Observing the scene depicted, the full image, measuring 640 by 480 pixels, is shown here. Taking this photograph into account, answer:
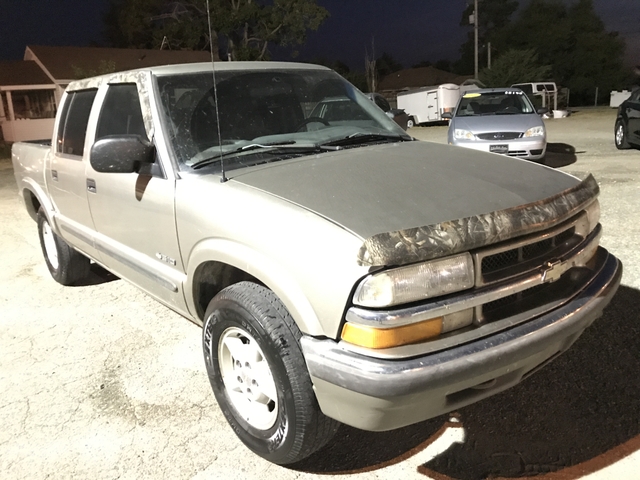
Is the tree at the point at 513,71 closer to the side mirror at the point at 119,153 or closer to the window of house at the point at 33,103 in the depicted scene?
the window of house at the point at 33,103

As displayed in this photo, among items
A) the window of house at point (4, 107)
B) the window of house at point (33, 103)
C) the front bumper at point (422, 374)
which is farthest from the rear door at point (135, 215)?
the window of house at point (4, 107)

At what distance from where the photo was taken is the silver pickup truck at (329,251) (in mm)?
2057

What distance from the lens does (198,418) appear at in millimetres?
3055

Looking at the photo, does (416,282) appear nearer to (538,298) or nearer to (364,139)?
(538,298)

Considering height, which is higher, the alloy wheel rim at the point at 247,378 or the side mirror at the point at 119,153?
the side mirror at the point at 119,153

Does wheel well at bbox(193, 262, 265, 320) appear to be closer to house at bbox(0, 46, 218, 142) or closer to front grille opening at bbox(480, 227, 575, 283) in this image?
front grille opening at bbox(480, 227, 575, 283)

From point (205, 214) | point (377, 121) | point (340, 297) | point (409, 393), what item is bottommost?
point (409, 393)

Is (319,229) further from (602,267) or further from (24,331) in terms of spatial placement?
(24,331)

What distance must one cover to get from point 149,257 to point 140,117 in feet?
2.93

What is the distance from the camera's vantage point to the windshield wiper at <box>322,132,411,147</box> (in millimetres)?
3352

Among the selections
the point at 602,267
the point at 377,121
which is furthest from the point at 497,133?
the point at 602,267

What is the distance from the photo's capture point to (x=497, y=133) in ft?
32.2

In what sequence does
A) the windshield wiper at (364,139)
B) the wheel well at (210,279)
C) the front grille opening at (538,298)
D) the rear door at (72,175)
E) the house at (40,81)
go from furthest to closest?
the house at (40,81), the rear door at (72,175), the windshield wiper at (364,139), the wheel well at (210,279), the front grille opening at (538,298)

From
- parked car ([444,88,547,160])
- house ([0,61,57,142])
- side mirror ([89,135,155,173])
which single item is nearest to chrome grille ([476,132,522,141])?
parked car ([444,88,547,160])
